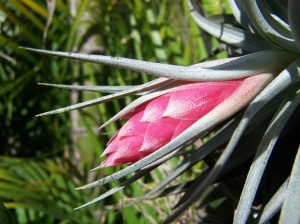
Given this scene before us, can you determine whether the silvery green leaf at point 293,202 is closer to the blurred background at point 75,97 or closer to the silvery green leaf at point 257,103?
the silvery green leaf at point 257,103

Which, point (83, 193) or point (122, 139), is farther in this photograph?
point (83, 193)

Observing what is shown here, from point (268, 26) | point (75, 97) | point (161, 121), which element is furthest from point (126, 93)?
point (75, 97)

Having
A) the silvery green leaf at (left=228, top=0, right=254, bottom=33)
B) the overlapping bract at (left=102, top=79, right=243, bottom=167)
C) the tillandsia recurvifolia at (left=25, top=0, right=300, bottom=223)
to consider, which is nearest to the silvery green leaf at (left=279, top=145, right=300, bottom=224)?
the tillandsia recurvifolia at (left=25, top=0, right=300, bottom=223)

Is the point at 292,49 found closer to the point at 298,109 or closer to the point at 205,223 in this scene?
the point at 298,109

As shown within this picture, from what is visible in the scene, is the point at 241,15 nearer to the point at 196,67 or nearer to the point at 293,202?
the point at 196,67

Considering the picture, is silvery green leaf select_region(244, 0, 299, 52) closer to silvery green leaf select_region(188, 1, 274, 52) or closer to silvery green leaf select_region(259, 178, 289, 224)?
silvery green leaf select_region(188, 1, 274, 52)

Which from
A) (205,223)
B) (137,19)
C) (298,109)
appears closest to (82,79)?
(137,19)

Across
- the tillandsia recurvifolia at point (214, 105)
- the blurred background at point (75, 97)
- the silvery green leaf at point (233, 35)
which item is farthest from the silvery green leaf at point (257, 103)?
the blurred background at point (75, 97)
